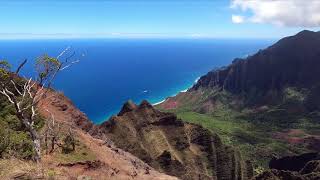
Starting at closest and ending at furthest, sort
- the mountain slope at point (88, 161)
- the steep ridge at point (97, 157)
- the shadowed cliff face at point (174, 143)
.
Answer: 1. the mountain slope at point (88, 161)
2. the steep ridge at point (97, 157)
3. the shadowed cliff face at point (174, 143)

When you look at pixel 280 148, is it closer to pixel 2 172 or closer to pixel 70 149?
pixel 70 149

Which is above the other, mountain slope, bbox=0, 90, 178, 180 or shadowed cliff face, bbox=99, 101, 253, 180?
mountain slope, bbox=0, 90, 178, 180

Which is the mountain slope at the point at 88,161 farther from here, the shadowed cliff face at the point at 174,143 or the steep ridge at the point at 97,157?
the shadowed cliff face at the point at 174,143

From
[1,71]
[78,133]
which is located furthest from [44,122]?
[1,71]

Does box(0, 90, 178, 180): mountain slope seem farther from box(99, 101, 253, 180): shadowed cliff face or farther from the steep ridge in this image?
box(99, 101, 253, 180): shadowed cliff face

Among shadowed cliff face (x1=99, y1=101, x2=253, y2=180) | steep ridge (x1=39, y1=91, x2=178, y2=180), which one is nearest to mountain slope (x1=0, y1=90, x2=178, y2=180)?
steep ridge (x1=39, y1=91, x2=178, y2=180)

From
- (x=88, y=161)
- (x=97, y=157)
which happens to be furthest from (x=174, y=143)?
(x=88, y=161)

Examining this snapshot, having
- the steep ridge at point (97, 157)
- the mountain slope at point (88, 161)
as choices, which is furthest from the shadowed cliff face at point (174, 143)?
Answer: the mountain slope at point (88, 161)

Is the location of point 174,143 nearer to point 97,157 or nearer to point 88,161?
point 97,157

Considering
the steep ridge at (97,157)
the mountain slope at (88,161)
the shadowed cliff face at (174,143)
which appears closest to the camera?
the mountain slope at (88,161)
